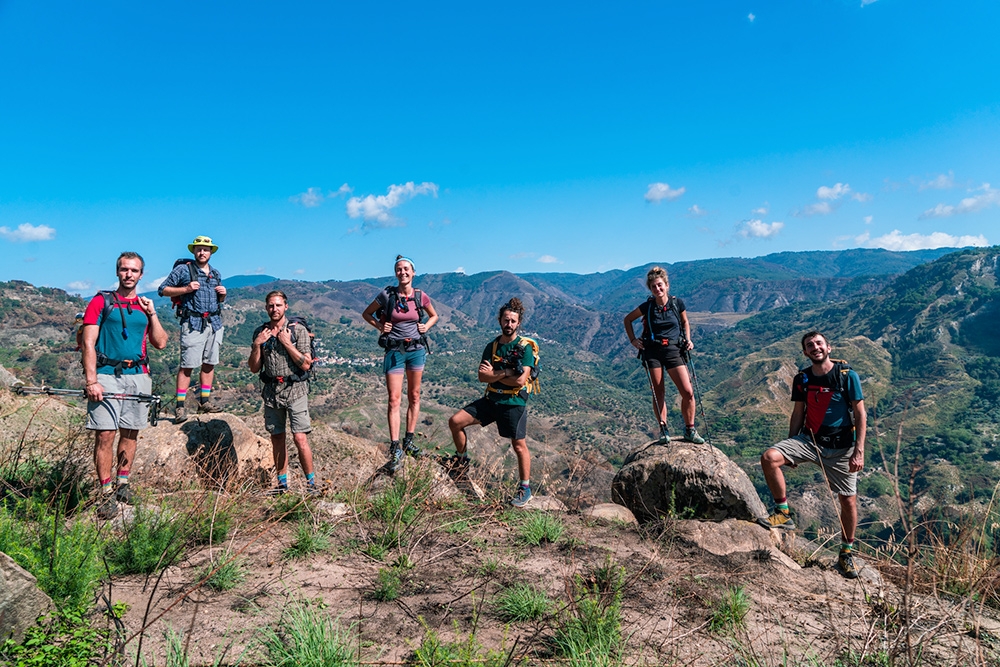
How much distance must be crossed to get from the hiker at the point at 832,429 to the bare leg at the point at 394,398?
4168 millimetres

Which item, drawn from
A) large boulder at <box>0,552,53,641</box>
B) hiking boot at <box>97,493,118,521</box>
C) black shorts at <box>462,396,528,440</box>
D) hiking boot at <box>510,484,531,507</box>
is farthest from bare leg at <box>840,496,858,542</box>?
hiking boot at <box>97,493,118,521</box>

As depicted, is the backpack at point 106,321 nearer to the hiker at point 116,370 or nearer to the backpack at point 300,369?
the hiker at point 116,370

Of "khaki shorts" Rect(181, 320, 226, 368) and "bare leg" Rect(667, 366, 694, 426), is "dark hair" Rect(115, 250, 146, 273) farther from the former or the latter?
"bare leg" Rect(667, 366, 694, 426)

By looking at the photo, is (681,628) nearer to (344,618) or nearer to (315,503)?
→ (344,618)

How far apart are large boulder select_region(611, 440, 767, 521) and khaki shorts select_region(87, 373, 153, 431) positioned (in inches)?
231

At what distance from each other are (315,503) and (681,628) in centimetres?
349

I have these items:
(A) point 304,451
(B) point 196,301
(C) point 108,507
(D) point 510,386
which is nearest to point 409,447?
(A) point 304,451

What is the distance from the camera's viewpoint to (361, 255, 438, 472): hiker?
6445 millimetres

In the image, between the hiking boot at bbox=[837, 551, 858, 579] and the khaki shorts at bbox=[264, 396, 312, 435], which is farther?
the khaki shorts at bbox=[264, 396, 312, 435]

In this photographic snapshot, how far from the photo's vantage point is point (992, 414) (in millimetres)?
115312

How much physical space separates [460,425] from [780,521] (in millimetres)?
3992

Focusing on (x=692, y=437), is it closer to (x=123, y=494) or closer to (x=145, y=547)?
(x=145, y=547)

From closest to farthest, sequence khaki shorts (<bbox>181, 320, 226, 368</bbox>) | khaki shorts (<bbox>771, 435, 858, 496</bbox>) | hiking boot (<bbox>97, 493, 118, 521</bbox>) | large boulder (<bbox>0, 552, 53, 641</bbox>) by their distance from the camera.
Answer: large boulder (<bbox>0, 552, 53, 641</bbox>) < hiking boot (<bbox>97, 493, 118, 521</bbox>) < khaki shorts (<bbox>771, 435, 858, 496</bbox>) < khaki shorts (<bbox>181, 320, 226, 368</bbox>)

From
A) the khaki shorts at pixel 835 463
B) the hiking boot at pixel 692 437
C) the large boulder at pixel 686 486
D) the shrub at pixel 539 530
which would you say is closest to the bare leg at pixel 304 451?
the shrub at pixel 539 530
